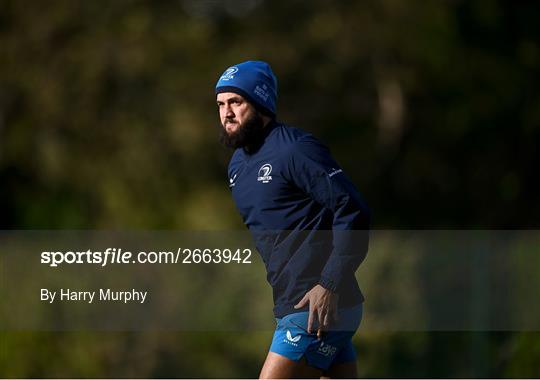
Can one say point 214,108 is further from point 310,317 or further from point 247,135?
point 310,317

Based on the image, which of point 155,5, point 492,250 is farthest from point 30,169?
point 492,250

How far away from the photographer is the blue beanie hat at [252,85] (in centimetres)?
464

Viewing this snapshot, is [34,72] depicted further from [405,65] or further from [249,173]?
[249,173]

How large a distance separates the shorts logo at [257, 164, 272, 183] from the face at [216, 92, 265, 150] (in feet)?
0.52

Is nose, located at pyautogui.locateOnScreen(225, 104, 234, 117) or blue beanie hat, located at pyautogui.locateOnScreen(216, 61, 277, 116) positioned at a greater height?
blue beanie hat, located at pyautogui.locateOnScreen(216, 61, 277, 116)

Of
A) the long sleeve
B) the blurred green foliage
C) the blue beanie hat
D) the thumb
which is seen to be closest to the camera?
the long sleeve

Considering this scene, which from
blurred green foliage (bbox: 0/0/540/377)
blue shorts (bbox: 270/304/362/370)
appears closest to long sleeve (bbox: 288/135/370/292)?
blue shorts (bbox: 270/304/362/370)

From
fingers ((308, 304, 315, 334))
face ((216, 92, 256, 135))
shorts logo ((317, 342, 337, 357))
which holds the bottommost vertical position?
shorts logo ((317, 342, 337, 357))

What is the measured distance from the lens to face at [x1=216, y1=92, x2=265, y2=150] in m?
4.65

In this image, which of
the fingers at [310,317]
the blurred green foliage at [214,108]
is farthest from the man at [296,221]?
the blurred green foliage at [214,108]

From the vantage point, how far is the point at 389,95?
66.7 ft

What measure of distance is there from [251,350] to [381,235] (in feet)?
5.93

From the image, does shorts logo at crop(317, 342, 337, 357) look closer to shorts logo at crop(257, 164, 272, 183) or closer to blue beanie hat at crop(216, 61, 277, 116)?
shorts logo at crop(257, 164, 272, 183)

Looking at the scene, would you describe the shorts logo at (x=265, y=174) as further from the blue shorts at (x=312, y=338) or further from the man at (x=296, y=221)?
the blue shorts at (x=312, y=338)
